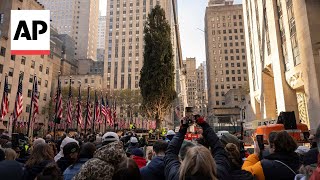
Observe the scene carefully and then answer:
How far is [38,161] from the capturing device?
5266 millimetres

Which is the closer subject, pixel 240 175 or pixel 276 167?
pixel 240 175

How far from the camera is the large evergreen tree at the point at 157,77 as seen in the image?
31609 millimetres

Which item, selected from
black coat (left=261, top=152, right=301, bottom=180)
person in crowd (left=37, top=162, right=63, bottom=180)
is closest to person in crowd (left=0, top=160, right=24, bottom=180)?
person in crowd (left=37, top=162, right=63, bottom=180)

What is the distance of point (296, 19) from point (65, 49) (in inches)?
4626

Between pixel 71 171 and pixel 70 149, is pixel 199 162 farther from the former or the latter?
pixel 70 149

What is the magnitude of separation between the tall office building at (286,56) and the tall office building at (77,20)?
5269 inches

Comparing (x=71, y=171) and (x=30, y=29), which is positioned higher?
(x=30, y=29)

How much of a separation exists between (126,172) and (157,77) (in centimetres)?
2888

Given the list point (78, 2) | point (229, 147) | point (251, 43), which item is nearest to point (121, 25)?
point (78, 2)

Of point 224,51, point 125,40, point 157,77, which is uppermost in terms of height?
point 125,40

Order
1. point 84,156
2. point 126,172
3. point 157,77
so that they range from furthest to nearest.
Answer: point 157,77 < point 84,156 < point 126,172

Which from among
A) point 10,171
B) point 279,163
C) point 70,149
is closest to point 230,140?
point 279,163

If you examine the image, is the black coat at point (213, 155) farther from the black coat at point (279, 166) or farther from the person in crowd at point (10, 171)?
the person in crowd at point (10, 171)

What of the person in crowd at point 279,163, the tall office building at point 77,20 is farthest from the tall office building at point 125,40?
the person in crowd at point 279,163
